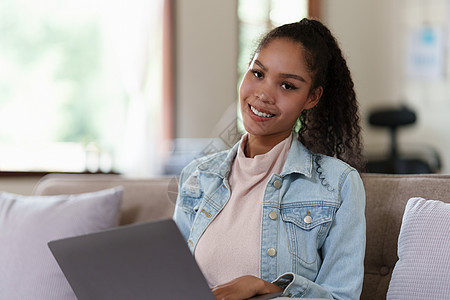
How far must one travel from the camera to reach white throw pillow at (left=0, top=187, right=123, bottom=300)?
190cm

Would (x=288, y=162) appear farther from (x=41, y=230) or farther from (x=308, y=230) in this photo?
(x=41, y=230)

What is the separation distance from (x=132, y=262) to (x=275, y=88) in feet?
1.96

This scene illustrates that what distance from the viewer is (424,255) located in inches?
60.7

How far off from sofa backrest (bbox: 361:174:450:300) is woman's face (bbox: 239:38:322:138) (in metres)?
0.37

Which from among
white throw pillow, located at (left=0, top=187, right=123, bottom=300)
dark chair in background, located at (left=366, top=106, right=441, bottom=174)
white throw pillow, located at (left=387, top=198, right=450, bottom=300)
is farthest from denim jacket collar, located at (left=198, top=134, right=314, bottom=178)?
dark chair in background, located at (left=366, top=106, right=441, bottom=174)

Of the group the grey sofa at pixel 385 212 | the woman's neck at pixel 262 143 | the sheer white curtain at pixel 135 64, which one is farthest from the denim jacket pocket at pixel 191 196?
the sheer white curtain at pixel 135 64

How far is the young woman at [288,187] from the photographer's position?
4.88 ft

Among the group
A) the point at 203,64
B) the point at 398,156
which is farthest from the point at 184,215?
the point at 398,156

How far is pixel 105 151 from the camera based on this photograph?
490cm

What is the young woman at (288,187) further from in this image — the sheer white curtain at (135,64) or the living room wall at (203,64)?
the living room wall at (203,64)

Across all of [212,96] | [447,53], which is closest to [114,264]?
[212,96]

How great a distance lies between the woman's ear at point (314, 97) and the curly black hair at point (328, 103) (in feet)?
0.05

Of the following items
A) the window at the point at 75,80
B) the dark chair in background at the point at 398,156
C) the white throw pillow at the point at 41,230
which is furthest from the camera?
the dark chair in background at the point at 398,156

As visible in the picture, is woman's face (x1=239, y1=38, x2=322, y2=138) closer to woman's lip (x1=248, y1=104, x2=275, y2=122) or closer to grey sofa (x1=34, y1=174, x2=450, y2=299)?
woman's lip (x1=248, y1=104, x2=275, y2=122)
